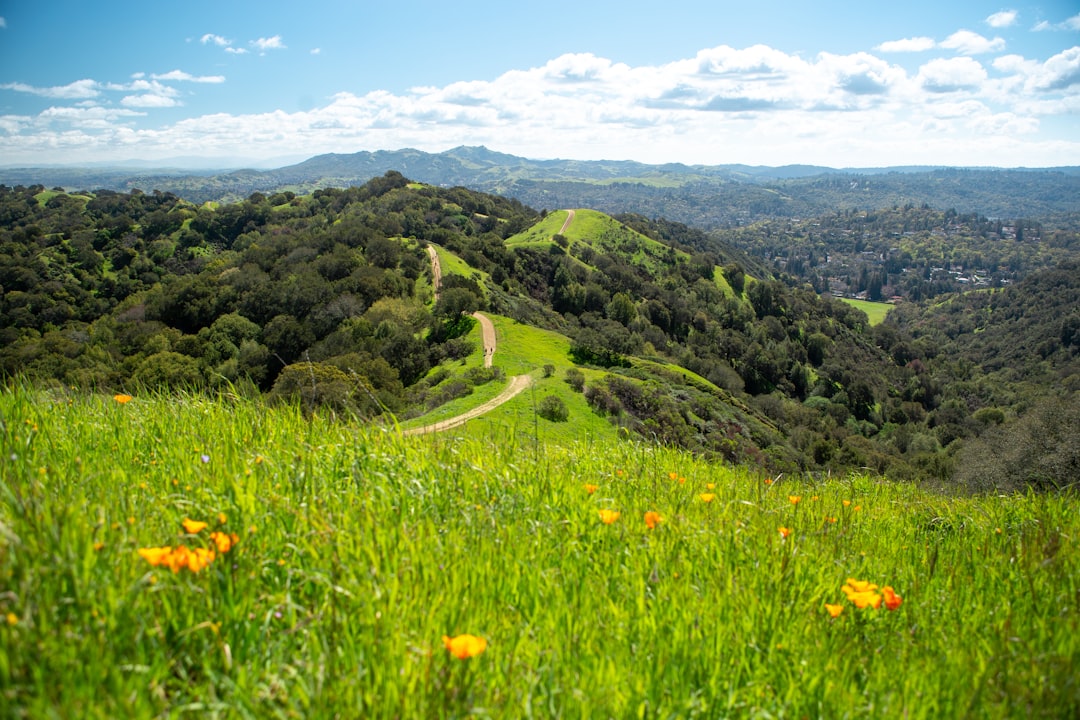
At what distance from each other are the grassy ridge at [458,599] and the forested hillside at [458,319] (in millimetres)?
2302

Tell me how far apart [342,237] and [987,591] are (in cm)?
8452

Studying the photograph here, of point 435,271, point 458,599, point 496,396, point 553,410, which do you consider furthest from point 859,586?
point 435,271

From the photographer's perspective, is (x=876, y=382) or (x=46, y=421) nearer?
(x=46, y=421)

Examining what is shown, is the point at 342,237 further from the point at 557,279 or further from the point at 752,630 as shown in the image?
the point at 752,630

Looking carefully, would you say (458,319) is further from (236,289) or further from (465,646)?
(465,646)

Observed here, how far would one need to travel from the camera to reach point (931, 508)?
5348 millimetres

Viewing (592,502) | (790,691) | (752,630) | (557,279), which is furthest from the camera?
(557,279)

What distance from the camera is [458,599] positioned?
2.15 metres

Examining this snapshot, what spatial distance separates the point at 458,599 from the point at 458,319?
51708 millimetres

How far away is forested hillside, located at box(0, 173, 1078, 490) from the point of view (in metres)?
41.7

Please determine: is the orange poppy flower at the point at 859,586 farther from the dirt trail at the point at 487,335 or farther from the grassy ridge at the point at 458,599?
the dirt trail at the point at 487,335

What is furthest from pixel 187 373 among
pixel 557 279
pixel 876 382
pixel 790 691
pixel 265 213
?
pixel 876 382

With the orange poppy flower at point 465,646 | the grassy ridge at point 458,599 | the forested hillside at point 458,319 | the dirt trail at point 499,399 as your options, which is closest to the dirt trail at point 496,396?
the dirt trail at point 499,399

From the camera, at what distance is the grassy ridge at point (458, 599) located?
1.71 metres
